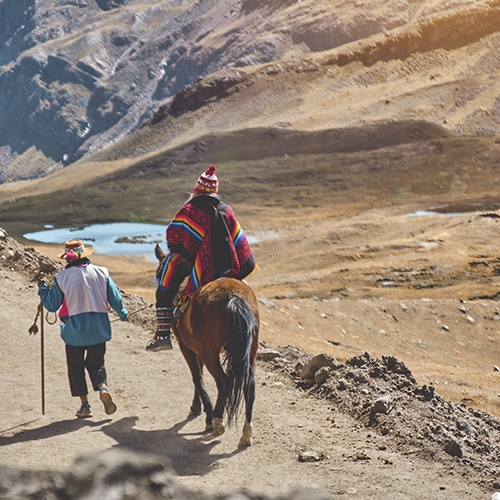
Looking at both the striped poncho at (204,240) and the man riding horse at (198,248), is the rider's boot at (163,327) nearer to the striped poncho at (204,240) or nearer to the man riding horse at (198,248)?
the man riding horse at (198,248)

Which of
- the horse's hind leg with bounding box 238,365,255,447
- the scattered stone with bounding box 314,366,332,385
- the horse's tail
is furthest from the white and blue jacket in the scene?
the scattered stone with bounding box 314,366,332,385

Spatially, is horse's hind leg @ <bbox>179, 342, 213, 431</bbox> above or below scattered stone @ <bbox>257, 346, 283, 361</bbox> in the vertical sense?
above

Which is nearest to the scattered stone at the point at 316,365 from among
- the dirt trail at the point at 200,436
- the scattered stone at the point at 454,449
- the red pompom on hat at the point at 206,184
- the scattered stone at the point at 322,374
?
the scattered stone at the point at 322,374

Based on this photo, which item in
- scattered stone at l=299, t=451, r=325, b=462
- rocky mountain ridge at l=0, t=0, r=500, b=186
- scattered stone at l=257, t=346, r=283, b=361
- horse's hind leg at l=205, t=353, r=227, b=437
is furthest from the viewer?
rocky mountain ridge at l=0, t=0, r=500, b=186

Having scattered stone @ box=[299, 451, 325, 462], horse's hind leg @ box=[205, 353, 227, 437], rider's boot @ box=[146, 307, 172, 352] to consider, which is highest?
rider's boot @ box=[146, 307, 172, 352]

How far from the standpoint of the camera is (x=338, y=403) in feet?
24.9

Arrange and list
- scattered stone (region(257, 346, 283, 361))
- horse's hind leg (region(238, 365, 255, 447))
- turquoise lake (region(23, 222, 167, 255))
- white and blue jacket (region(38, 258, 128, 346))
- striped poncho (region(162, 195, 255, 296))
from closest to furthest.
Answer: horse's hind leg (region(238, 365, 255, 447)) < white and blue jacket (region(38, 258, 128, 346)) < striped poncho (region(162, 195, 255, 296)) < scattered stone (region(257, 346, 283, 361)) < turquoise lake (region(23, 222, 167, 255))

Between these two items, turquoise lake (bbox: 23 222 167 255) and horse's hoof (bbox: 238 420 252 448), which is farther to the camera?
turquoise lake (bbox: 23 222 167 255)

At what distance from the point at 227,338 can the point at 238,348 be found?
6.4 inches

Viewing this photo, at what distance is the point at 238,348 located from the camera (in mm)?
6074

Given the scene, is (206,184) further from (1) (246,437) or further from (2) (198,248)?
(1) (246,437)

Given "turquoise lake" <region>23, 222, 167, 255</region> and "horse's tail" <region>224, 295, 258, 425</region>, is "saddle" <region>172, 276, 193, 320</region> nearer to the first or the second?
"horse's tail" <region>224, 295, 258, 425</region>

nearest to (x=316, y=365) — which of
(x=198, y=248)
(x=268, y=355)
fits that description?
(x=268, y=355)

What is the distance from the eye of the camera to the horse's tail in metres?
6.06
